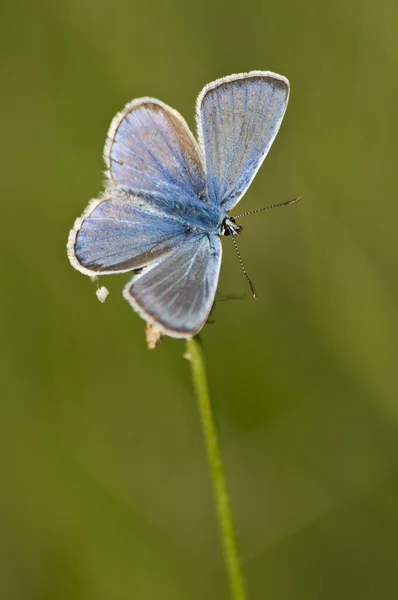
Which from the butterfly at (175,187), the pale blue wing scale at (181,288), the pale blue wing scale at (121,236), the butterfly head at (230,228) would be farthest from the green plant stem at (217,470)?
the butterfly head at (230,228)

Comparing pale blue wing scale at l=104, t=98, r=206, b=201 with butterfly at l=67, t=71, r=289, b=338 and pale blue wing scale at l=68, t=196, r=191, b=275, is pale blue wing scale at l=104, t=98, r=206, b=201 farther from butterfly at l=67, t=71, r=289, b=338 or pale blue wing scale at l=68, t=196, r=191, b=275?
pale blue wing scale at l=68, t=196, r=191, b=275

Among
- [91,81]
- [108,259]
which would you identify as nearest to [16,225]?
[91,81]

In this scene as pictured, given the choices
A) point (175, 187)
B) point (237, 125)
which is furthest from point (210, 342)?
point (237, 125)

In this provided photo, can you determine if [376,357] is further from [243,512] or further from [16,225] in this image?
[16,225]

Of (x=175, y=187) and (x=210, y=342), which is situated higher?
(x=175, y=187)

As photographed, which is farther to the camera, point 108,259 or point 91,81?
point 91,81

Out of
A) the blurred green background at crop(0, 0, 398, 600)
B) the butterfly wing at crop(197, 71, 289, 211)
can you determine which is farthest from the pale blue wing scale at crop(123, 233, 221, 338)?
the blurred green background at crop(0, 0, 398, 600)

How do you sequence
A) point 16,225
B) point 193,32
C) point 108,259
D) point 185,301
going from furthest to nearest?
point 193,32 < point 16,225 < point 108,259 < point 185,301

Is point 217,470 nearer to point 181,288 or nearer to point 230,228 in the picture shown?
point 181,288
